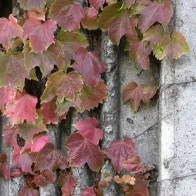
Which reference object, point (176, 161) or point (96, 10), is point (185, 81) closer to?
point (176, 161)

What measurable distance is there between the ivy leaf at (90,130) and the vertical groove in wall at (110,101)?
4 cm

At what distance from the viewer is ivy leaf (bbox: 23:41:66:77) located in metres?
1.88

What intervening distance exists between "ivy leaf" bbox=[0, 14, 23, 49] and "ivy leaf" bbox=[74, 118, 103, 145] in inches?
15.9

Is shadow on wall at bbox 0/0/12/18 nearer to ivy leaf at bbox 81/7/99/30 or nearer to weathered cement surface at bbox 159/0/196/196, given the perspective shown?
ivy leaf at bbox 81/7/99/30

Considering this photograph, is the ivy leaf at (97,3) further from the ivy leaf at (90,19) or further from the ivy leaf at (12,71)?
the ivy leaf at (12,71)

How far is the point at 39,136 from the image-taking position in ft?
6.66

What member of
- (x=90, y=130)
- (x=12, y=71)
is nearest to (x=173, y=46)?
(x=90, y=130)

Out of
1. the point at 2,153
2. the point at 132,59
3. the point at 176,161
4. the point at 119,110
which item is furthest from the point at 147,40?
the point at 2,153

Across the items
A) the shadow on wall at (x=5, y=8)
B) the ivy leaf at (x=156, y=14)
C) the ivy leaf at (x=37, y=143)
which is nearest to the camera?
the ivy leaf at (x=156, y=14)

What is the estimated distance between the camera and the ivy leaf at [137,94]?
6.43 ft

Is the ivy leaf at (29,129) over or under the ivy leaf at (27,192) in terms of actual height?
over

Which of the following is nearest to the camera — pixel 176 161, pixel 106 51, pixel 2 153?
pixel 176 161

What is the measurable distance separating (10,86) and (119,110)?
0.43 m

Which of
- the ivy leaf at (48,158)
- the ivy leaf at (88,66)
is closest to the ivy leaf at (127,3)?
the ivy leaf at (88,66)
